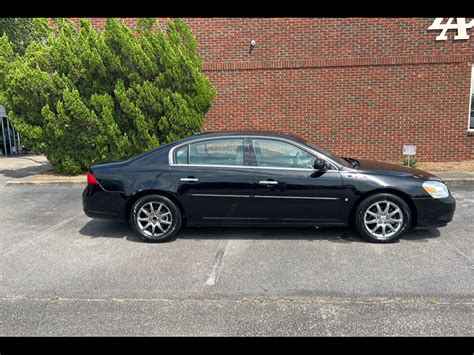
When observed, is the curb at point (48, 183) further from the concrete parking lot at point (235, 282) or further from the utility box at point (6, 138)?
the utility box at point (6, 138)

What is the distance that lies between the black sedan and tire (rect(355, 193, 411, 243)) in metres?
0.01

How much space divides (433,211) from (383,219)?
1.99 feet

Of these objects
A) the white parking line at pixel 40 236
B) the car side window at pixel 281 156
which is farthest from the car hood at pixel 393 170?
the white parking line at pixel 40 236

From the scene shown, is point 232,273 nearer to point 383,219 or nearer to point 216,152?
point 216,152

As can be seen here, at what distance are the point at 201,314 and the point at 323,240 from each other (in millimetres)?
2107

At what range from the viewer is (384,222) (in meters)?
4.06

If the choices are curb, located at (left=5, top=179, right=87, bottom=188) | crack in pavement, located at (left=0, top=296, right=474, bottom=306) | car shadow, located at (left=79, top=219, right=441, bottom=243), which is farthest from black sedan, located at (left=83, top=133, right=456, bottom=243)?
curb, located at (left=5, top=179, right=87, bottom=188)

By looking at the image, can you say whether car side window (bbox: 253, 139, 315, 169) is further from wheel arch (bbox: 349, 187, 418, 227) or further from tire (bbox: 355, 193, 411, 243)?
tire (bbox: 355, 193, 411, 243)

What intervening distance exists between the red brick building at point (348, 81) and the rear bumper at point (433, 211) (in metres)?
5.19

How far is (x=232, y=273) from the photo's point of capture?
3363mm

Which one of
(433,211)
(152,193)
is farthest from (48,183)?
(433,211)

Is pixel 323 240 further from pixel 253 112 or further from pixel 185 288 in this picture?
pixel 253 112

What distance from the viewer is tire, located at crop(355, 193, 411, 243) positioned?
4039 millimetres
